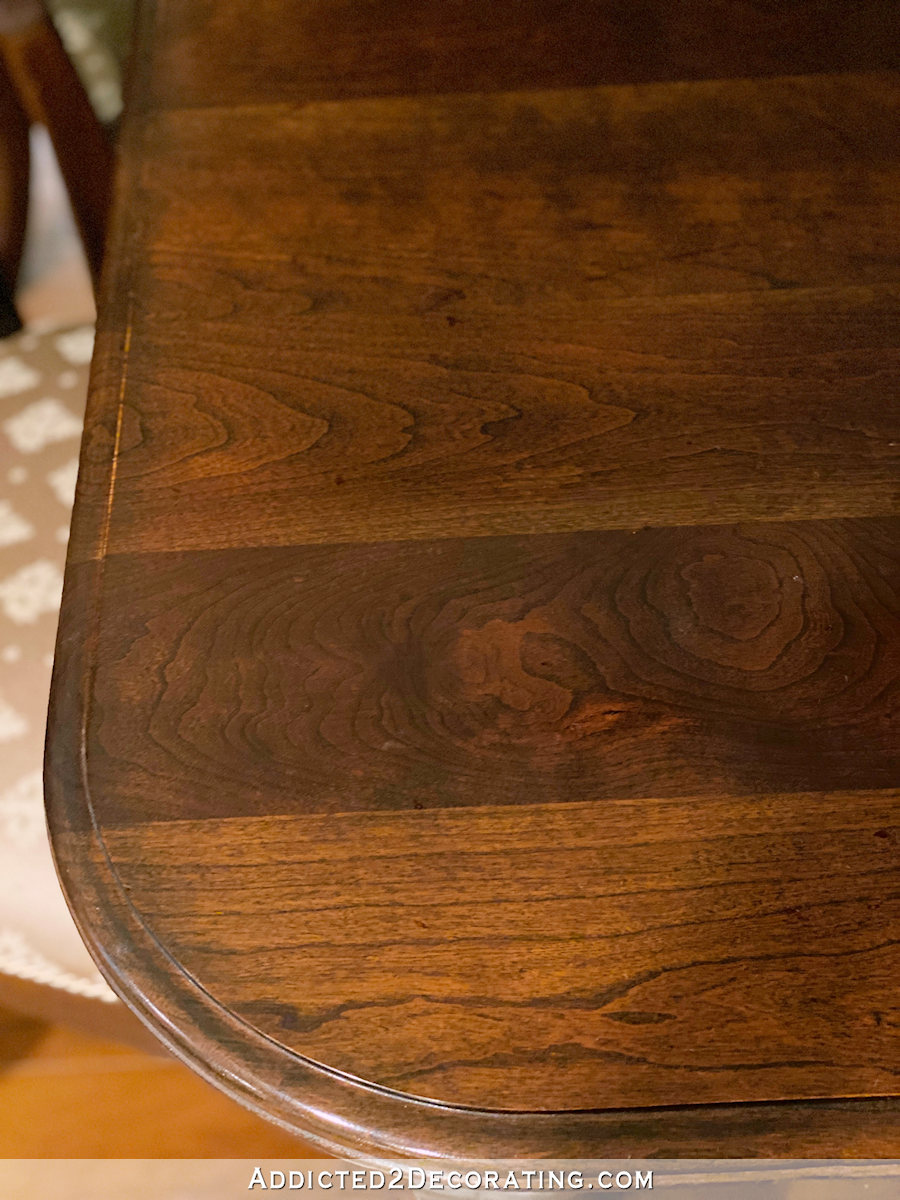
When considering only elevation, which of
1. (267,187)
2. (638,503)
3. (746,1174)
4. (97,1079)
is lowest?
(97,1079)

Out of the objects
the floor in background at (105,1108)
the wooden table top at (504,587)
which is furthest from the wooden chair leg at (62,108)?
the floor in background at (105,1108)

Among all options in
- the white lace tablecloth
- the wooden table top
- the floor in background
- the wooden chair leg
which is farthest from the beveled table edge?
the wooden chair leg

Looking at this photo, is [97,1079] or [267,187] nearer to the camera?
[267,187]

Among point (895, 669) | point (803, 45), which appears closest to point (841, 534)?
point (895, 669)

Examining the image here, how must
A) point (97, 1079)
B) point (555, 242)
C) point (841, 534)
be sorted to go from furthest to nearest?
point (97, 1079) < point (555, 242) < point (841, 534)

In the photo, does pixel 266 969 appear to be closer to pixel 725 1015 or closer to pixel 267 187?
pixel 725 1015

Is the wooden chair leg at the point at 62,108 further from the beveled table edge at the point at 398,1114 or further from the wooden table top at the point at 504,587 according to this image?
the beveled table edge at the point at 398,1114

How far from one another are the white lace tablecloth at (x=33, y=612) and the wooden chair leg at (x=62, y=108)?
17 cm

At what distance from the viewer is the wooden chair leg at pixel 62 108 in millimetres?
893

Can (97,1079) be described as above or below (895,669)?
below

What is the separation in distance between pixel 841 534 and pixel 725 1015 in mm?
237

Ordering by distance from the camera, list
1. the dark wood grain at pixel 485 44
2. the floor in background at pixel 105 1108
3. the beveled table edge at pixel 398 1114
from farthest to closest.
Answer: the floor in background at pixel 105 1108, the dark wood grain at pixel 485 44, the beveled table edge at pixel 398 1114

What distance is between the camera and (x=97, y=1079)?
88 centimetres

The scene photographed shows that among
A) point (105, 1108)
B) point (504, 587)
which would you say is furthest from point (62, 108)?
point (105, 1108)
